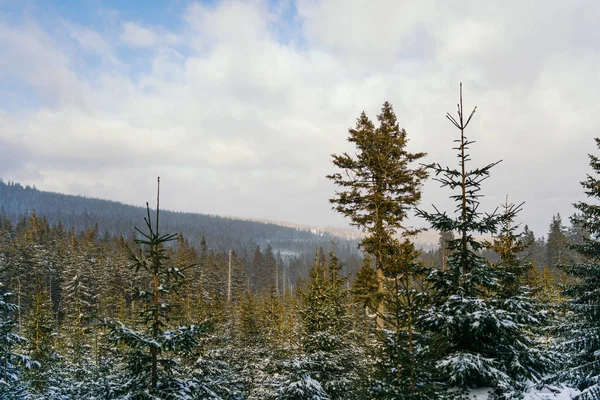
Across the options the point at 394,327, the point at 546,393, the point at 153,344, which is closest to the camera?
the point at 153,344

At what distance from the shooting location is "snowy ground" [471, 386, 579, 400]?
825cm

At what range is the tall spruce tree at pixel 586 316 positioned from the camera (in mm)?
11852

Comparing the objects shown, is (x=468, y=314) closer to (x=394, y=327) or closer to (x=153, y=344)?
(x=394, y=327)

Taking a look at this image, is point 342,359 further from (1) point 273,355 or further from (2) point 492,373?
(2) point 492,373

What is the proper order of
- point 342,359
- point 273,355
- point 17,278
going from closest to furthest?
point 342,359
point 273,355
point 17,278

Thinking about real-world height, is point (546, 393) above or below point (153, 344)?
below

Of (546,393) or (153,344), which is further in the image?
(546,393)

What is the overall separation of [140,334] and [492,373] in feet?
26.9

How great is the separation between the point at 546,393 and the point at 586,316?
4.19 meters

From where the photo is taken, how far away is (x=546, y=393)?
10203mm

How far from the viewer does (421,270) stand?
9305mm

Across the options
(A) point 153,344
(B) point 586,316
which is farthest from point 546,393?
(A) point 153,344

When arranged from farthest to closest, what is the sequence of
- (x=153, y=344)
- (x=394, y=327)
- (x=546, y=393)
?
(x=394, y=327) < (x=546, y=393) < (x=153, y=344)

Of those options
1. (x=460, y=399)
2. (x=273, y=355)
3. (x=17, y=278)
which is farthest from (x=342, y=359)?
(x=17, y=278)
